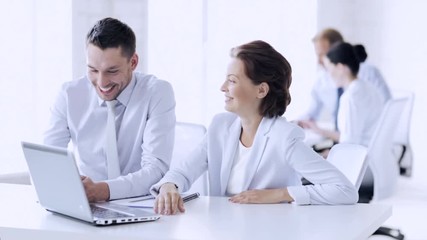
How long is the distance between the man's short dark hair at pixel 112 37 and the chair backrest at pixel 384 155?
5.41 ft

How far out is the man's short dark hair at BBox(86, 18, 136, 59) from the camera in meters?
2.38

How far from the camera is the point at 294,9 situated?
5.91 metres

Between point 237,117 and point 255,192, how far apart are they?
1.16 ft

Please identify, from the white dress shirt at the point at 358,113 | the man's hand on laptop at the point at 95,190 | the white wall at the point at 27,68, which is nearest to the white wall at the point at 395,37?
the white dress shirt at the point at 358,113

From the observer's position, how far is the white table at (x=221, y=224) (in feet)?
5.59

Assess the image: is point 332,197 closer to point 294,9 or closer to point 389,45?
point 294,9

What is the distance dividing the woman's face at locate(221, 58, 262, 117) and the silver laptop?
0.53 metres

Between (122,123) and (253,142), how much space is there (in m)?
0.49

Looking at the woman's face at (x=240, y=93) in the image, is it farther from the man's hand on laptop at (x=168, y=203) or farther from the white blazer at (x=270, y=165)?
the man's hand on laptop at (x=168, y=203)

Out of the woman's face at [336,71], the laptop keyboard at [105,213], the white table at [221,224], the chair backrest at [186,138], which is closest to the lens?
the white table at [221,224]

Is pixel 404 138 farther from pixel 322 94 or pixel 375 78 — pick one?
pixel 322 94

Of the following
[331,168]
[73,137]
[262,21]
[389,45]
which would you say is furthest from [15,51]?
[389,45]

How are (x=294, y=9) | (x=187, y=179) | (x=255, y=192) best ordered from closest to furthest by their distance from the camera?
(x=255, y=192) → (x=187, y=179) → (x=294, y=9)

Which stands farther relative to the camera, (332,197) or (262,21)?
(262,21)
